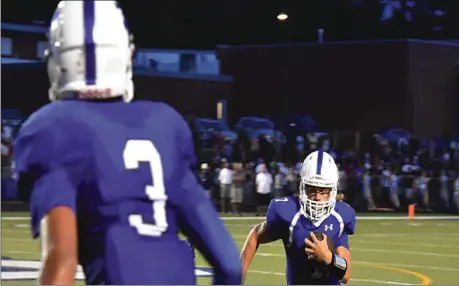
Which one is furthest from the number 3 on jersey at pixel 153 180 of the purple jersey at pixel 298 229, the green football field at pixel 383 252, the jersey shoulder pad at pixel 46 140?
the green football field at pixel 383 252

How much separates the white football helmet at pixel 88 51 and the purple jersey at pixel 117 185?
0.14 feet

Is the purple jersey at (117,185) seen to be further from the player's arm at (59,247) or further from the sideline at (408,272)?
the sideline at (408,272)

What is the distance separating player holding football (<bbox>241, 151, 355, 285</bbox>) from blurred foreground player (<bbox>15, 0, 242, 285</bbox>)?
2568 mm

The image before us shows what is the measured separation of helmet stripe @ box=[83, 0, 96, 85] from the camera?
231 cm

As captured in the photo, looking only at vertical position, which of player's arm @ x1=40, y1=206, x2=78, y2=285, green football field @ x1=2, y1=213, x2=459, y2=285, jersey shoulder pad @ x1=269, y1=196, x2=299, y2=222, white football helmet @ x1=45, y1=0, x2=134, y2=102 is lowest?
green football field @ x1=2, y1=213, x2=459, y2=285

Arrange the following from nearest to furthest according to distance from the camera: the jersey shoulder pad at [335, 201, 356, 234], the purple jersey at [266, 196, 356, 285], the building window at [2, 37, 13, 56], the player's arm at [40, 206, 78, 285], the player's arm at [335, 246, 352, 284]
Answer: the player's arm at [40, 206, 78, 285], the player's arm at [335, 246, 352, 284], the purple jersey at [266, 196, 356, 285], the jersey shoulder pad at [335, 201, 356, 234], the building window at [2, 37, 13, 56]

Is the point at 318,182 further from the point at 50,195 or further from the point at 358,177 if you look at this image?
the point at 358,177

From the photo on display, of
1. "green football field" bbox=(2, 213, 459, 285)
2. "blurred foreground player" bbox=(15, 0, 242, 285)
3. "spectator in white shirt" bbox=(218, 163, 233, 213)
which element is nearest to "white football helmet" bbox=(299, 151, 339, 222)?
"blurred foreground player" bbox=(15, 0, 242, 285)

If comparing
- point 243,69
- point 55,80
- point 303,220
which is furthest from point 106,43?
point 243,69

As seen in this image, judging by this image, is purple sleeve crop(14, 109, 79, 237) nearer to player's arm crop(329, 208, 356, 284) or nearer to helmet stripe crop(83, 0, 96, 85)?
helmet stripe crop(83, 0, 96, 85)

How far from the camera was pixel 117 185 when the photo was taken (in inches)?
89.0

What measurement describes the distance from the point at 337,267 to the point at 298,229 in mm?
567

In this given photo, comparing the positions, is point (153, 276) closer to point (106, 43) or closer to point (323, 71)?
point (106, 43)

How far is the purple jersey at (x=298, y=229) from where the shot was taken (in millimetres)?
5168
